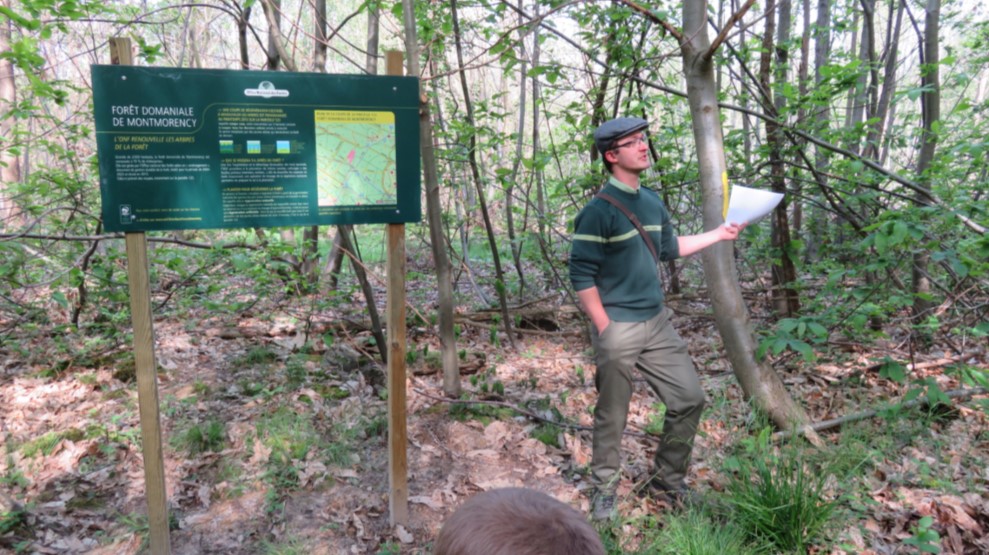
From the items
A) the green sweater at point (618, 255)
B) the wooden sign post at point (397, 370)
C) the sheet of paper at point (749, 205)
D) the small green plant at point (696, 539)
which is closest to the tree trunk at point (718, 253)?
the sheet of paper at point (749, 205)

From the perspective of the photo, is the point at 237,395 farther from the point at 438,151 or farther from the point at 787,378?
the point at 787,378

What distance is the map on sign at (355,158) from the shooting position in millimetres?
3146

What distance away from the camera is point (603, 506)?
3.44m

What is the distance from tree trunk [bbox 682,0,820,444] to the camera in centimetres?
401

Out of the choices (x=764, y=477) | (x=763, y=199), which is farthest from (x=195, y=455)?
(x=763, y=199)

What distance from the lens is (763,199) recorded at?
3.40 m

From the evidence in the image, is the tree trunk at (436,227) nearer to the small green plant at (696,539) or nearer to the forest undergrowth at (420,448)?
the forest undergrowth at (420,448)

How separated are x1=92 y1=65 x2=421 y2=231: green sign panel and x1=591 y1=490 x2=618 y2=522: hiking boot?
74.4 inches

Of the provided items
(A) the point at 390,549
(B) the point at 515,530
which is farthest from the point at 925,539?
(A) the point at 390,549

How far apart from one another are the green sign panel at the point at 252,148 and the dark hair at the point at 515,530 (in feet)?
6.88

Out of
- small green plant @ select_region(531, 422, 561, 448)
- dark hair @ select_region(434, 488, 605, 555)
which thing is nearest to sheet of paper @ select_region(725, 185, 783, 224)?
small green plant @ select_region(531, 422, 561, 448)

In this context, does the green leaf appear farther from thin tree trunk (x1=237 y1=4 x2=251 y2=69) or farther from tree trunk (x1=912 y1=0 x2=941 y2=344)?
thin tree trunk (x1=237 y1=4 x2=251 y2=69)

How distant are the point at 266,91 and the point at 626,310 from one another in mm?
2194

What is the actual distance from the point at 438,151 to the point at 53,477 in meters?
4.03
